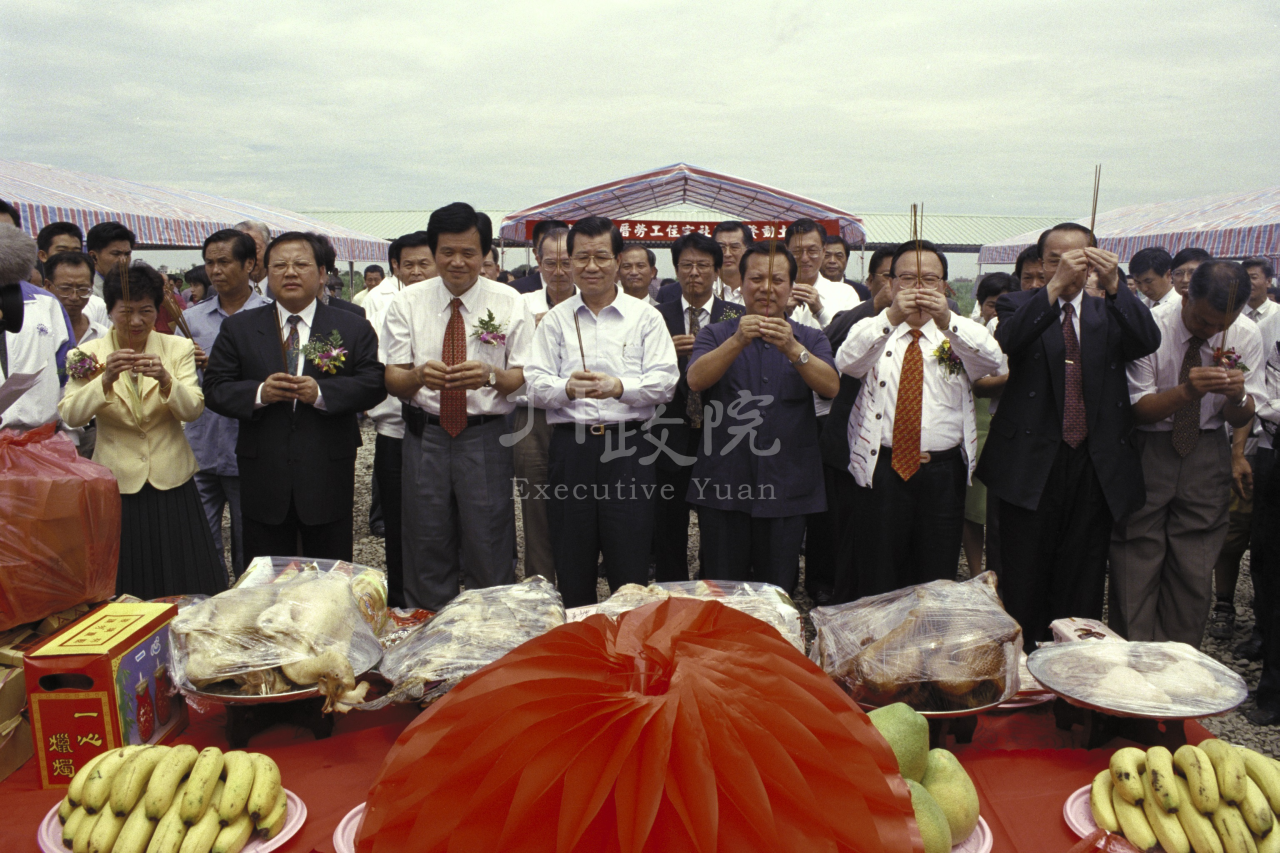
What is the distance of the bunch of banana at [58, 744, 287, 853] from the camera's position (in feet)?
4.51

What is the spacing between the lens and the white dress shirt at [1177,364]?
358 cm

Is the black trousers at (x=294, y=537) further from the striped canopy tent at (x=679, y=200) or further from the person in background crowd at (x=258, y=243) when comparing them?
the striped canopy tent at (x=679, y=200)

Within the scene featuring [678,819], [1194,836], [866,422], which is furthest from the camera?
[866,422]

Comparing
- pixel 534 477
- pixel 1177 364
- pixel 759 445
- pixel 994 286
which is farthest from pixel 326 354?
pixel 994 286

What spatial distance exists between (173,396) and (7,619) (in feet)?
5.74

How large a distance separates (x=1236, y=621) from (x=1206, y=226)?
300 inches

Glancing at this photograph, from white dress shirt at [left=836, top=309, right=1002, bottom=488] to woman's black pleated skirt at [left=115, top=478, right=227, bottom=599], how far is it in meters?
2.85

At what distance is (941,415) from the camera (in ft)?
11.9

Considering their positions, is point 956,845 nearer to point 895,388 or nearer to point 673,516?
point 895,388

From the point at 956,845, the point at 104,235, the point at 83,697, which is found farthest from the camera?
the point at 104,235

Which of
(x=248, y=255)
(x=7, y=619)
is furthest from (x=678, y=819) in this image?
(x=248, y=255)

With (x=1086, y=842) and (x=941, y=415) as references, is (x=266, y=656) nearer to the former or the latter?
(x=1086, y=842)

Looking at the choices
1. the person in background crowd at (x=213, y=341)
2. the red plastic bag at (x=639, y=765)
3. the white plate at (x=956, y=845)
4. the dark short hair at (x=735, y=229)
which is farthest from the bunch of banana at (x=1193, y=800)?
the dark short hair at (x=735, y=229)

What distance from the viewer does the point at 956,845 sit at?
1.43m
